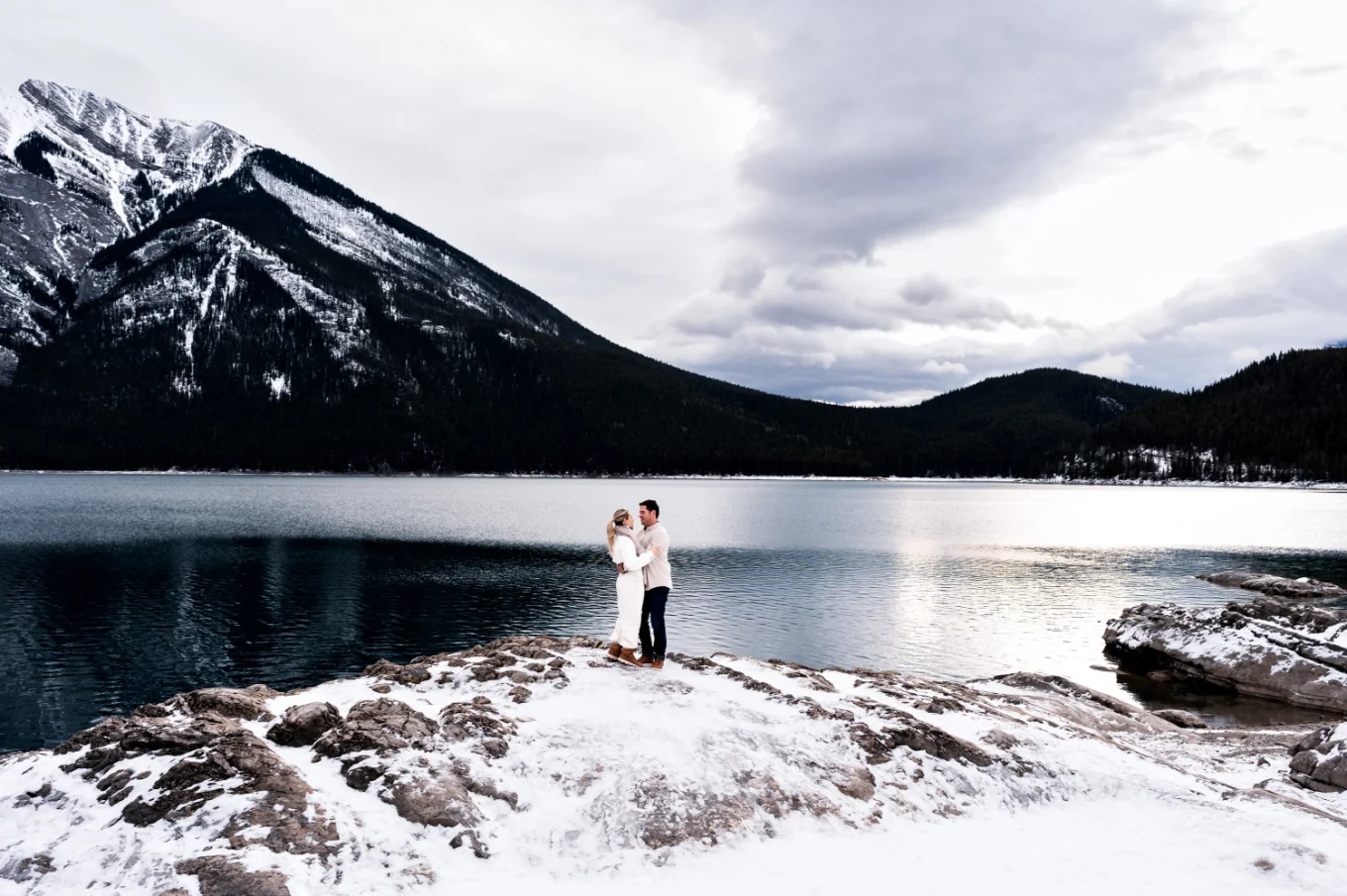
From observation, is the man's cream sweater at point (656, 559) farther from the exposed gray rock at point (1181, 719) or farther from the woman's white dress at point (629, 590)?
the exposed gray rock at point (1181, 719)

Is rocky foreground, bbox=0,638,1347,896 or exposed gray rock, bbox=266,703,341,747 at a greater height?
exposed gray rock, bbox=266,703,341,747

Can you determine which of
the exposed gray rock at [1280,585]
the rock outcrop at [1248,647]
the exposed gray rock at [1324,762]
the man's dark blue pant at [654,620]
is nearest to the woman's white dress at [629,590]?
the man's dark blue pant at [654,620]

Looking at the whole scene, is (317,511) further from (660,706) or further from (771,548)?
(660,706)

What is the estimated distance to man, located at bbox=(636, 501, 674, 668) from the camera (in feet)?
52.5

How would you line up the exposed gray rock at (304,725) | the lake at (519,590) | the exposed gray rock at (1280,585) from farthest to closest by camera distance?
1. the exposed gray rock at (1280,585)
2. the lake at (519,590)
3. the exposed gray rock at (304,725)

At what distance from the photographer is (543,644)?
18.2 m

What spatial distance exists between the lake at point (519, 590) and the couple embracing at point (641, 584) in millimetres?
20039

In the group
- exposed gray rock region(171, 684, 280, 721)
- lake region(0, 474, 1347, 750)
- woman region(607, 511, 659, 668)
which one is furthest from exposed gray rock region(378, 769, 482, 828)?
lake region(0, 474, 1347, 750)

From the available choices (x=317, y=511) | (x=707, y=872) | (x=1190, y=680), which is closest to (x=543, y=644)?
(x=707, y=872)

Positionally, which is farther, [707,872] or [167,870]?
[707,872]

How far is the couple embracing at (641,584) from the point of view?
51.8 ft

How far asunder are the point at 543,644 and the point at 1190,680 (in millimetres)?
28520

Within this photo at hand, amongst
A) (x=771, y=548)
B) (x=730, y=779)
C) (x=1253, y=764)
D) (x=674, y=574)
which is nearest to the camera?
(x=730, y=779)

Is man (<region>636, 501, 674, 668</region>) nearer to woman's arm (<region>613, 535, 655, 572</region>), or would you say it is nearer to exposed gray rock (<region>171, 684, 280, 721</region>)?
woman's arm (<region>613, 535, 655, 572</region>)
